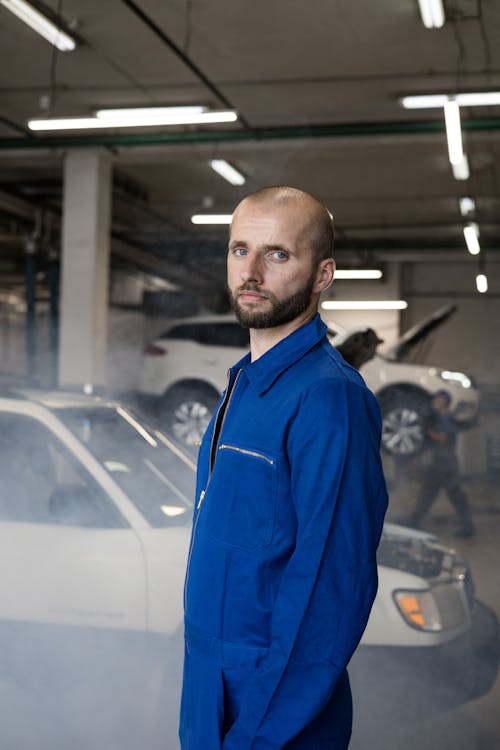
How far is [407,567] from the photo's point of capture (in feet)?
10.4

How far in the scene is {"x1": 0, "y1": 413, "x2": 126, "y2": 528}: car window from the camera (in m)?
2.77

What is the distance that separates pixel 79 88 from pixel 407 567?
672 cm

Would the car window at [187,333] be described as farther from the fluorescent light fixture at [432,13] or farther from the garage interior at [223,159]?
the fluorescent light fixture at [432,13]

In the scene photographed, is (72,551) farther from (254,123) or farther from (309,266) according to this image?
(254,123)

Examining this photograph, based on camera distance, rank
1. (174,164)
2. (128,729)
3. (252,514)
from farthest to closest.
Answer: (174,164), (128,729), (252,514)

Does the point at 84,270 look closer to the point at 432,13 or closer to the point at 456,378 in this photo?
the point at 456,378

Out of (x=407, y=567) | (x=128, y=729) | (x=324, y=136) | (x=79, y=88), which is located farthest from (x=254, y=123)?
(x=128, y=729)

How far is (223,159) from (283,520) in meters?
9.36

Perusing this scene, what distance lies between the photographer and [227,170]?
1075 centimetres

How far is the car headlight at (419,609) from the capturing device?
2.93 m

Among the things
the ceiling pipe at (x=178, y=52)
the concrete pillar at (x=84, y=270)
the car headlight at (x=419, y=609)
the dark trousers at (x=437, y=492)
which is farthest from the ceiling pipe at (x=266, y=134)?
the car headlight at (x=419, y=609)

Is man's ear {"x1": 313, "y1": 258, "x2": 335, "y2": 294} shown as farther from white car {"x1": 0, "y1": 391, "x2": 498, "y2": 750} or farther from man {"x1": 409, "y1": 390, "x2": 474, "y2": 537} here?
man {"x1": 409, "y1": 390, "x2": 474, "y2": 537}

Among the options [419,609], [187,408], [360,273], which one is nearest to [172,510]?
[419,609]

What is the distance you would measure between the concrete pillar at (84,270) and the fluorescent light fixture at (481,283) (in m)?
8.98
